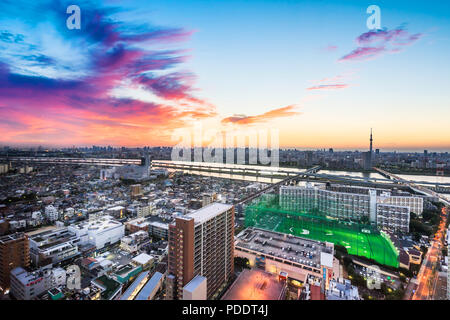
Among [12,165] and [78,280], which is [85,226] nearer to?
[78,280]

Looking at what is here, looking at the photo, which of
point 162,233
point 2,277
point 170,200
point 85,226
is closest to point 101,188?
point 170,200

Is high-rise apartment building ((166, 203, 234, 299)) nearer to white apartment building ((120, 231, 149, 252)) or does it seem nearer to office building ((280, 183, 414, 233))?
white apartment building ((120, 231, 149, 252))

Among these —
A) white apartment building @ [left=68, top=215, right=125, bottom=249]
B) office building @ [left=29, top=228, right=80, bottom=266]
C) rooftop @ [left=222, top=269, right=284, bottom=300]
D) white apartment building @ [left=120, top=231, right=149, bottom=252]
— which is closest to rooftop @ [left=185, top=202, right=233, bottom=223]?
rooftop @ [left=222, top=269, right=284, bottom=300]

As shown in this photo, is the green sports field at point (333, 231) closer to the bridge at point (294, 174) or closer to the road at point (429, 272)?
the road at point (429, 272)

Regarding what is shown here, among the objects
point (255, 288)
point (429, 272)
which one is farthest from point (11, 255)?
point (429, 272)

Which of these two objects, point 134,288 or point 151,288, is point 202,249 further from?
point 134,288

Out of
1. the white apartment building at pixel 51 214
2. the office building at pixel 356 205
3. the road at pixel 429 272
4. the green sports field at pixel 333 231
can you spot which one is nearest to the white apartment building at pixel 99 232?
the white apartment building at pixel 51 214

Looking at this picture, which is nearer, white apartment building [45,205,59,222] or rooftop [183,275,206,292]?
rooftop [183,275,206,292]
